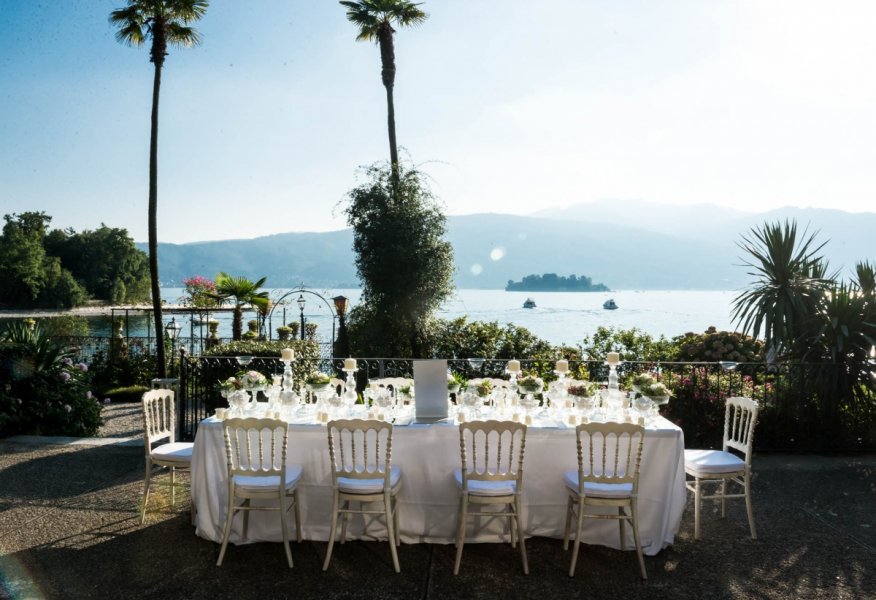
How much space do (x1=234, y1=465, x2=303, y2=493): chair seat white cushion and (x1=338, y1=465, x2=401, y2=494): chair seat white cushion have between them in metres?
0.32

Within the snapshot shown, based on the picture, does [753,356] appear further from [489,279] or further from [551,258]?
[551,258]

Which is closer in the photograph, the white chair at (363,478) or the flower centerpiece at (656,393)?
the white chair at (363,478)

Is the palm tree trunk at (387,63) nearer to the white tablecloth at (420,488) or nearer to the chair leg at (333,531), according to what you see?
the white tablecloth at (420,488)

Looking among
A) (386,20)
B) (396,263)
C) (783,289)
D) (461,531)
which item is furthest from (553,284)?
(461,531)

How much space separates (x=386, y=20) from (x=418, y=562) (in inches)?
610

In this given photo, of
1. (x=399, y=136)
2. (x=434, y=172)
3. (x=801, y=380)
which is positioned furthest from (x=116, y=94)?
(x=801, y=380)

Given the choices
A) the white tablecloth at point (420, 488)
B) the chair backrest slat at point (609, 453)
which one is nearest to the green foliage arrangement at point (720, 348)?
the white tablecloth at point (420, 488)

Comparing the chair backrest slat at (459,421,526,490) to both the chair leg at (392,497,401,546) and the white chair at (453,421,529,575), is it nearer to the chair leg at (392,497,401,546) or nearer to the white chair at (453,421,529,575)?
the white chair at (453,421,529,575)

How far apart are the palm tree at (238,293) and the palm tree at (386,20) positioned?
5.82 m

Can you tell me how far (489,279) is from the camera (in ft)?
449

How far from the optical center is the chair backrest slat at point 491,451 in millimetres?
3742

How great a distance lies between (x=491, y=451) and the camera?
4.24 meters

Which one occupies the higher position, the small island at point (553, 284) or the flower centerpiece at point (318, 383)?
the small island at point (553, 284)

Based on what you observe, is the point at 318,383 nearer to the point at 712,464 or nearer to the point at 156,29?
the point at 712,464
